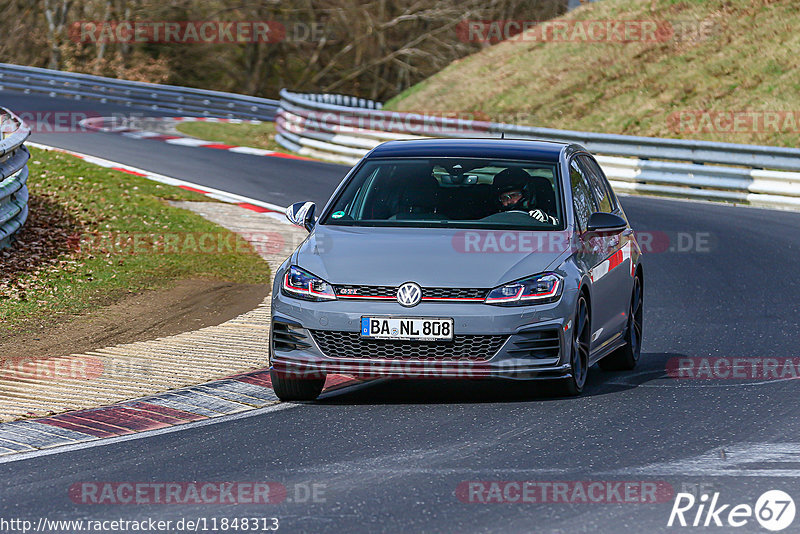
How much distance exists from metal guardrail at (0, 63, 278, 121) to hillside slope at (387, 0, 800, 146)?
4362mm

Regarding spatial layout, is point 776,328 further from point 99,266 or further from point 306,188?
point 306,188

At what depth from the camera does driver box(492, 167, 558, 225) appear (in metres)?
9.03

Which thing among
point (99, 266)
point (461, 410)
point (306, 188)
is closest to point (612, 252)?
point (461, 410)

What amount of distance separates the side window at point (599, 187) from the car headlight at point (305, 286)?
2.59m

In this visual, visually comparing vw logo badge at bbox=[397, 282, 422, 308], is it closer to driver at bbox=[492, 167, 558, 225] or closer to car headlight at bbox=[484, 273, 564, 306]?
car headlight at bbox=[484, 273, 564, 306]

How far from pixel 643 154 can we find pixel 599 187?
13.9 metres

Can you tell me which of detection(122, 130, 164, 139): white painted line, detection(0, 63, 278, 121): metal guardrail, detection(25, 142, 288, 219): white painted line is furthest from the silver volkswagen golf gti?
detection(0, 63, 278, 121): metal guardrail

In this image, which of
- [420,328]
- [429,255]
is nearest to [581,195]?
[429,255]

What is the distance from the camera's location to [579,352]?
8.55 m

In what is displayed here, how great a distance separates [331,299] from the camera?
8156 millimetres

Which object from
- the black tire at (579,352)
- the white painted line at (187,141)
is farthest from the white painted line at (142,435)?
the white painted line at (187,141)

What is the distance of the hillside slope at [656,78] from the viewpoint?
98.1 ft

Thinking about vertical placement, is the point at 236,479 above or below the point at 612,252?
below

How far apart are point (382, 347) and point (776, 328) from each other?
470cm
